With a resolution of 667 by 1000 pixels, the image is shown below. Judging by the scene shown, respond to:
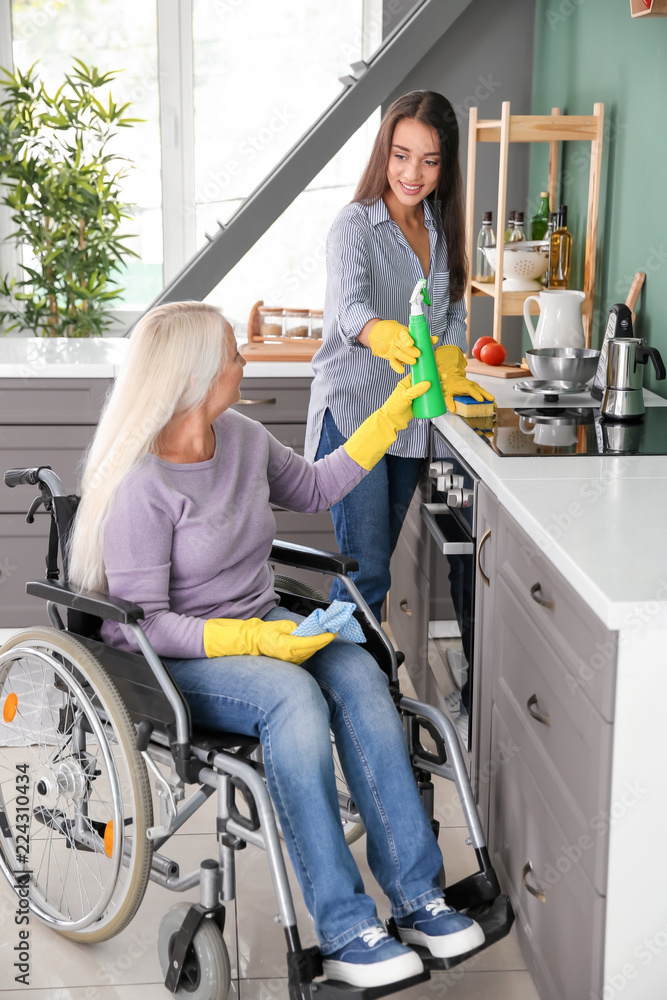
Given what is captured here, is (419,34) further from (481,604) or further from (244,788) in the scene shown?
(244,788)

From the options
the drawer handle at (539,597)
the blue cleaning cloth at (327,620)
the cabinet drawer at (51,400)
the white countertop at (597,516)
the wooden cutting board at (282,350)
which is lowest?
the blue cleaning cloth at (327,620)

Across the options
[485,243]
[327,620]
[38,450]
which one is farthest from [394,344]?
[38,450]

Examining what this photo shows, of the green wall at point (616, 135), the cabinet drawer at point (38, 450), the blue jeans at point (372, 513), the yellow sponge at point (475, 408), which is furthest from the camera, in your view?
the cabinet drawer at point (38, 450)

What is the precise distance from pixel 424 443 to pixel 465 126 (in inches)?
57.9

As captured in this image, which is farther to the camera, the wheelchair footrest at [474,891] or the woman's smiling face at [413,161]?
the woman's smiling face at [413,161]

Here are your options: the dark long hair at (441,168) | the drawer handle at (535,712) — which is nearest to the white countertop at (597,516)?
the drawer handle at (535,712)

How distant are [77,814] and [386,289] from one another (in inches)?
47.8

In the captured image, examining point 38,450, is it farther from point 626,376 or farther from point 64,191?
point 64,191

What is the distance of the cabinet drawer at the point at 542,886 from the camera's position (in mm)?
1315

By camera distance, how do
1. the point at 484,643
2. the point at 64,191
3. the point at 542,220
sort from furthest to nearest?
the point at 64,191
the point at 542,220
the point at 484,643

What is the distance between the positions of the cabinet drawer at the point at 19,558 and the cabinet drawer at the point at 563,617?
1.66 m

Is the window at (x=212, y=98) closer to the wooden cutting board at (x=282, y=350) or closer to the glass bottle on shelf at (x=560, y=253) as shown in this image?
the wooden cutting board at (x=282, y=350)

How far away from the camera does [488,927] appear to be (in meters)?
1.50

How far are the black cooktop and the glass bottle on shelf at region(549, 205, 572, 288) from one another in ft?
2.49
